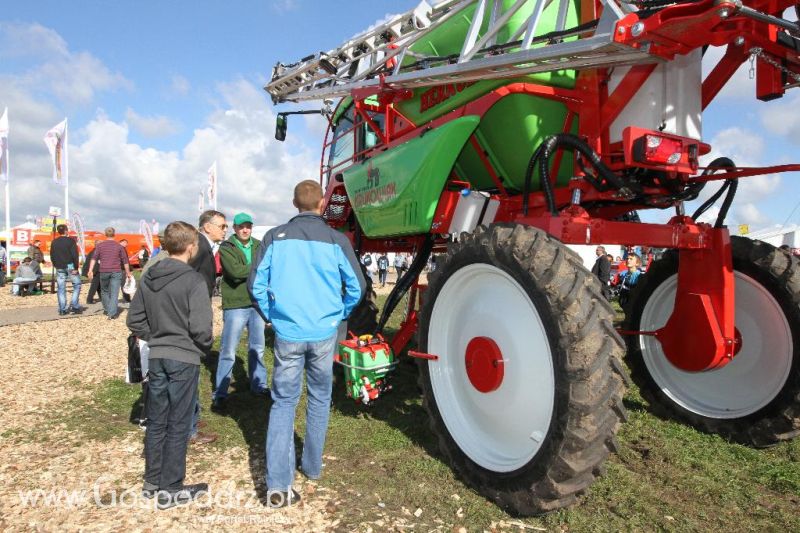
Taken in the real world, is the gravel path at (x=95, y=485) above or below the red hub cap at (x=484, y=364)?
below

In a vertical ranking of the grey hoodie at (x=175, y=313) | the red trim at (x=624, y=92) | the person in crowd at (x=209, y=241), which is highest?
the red trim at (x=624, y=92)

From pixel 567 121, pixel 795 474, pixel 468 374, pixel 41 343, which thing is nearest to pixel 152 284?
pixel 468 374

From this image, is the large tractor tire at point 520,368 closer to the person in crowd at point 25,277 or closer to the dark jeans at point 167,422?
the dark jeans at point 167,422

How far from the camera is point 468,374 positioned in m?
3.17

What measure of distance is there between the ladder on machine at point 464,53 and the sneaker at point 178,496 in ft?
9.90

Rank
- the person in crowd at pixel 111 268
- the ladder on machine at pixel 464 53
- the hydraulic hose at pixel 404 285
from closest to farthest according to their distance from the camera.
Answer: the ladder on machine at pixel 464 53 < the hydraulic hose at pixel 404 285 < the person in crowd at pixel 111 268

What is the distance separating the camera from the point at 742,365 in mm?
3756

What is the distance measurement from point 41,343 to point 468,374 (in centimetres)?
748

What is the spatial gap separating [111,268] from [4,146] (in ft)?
38.2

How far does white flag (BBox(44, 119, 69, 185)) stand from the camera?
17781 millimetres

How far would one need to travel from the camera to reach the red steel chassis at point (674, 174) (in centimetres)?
243

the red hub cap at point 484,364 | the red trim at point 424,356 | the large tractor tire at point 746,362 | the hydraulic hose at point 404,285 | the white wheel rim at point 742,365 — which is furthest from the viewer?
the hydraulic hose at point 404,285

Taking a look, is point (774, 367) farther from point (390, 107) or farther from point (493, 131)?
point (390, 107)

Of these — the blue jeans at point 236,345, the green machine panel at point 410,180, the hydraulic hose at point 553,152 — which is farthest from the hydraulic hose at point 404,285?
the hydraulic hose at point 553,152
